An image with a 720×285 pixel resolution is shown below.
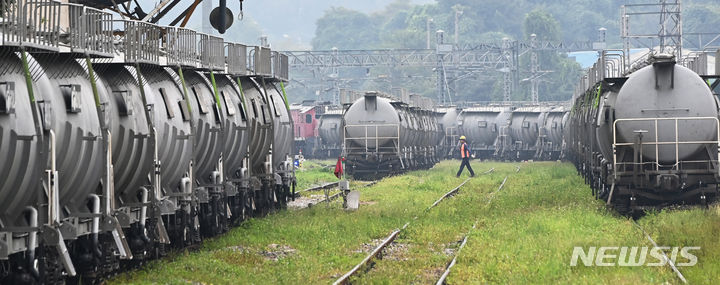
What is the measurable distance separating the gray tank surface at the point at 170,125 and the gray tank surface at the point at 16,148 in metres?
4.23

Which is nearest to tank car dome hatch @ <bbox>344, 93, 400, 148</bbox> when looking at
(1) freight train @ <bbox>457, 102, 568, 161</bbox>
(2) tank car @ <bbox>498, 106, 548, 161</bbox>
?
(1) freight train @ <bbox>457, 102, 568, 161</bbox>

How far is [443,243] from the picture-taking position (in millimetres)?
20219

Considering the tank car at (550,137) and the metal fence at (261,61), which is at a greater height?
the metal fence at (261,61)

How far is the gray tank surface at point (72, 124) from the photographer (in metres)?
11.9

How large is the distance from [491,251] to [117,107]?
659 cm

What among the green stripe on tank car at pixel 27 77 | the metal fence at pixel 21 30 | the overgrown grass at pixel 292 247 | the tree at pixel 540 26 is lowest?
the overgrown grass at pixel 292 247

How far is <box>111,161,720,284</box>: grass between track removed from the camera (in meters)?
15.1

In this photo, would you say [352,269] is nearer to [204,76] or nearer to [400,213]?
[204,76]

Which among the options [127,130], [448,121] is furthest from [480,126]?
[127,130]

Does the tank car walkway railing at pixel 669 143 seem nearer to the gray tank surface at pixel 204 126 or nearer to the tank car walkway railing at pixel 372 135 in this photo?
the gray tank surface at pixel 204 126

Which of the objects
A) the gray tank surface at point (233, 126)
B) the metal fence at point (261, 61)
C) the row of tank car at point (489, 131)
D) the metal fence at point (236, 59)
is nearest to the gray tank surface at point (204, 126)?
the gray tank surface at point (233, 126)

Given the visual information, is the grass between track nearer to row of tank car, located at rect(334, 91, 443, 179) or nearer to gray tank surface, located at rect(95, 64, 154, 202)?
gray tank surface, located at rect(95, 64, 154, 202)

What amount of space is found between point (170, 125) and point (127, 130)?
1.95m

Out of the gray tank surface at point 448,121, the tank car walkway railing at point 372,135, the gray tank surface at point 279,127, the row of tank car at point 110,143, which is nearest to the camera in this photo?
the row of tank car at point 110,143
